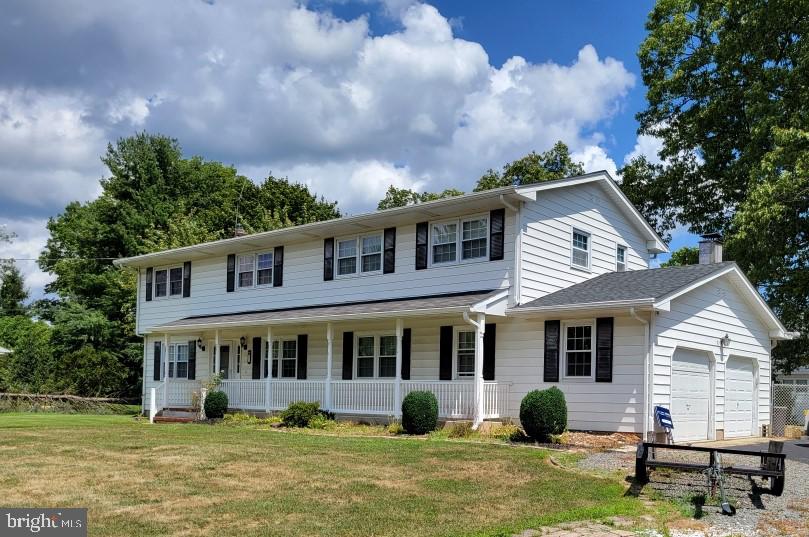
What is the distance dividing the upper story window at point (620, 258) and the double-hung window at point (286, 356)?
9.99 meters

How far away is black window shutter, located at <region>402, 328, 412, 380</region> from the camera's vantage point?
2175cm

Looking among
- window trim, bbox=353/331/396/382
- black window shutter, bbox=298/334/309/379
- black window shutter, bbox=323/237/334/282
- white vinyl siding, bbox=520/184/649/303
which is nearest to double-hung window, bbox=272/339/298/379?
black window shutter, bbox=298/334/309/379

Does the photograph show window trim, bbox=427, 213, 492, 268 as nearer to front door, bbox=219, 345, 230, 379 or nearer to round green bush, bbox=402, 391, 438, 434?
round green bush, bbox=402, 391, 438, 434

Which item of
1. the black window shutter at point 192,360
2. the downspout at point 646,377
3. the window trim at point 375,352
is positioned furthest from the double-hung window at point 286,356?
the downspout at point 646,377

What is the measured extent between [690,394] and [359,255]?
9762mm

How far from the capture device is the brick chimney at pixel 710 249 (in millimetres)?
22594

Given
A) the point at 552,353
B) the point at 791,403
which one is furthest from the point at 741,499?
the point at 791,403

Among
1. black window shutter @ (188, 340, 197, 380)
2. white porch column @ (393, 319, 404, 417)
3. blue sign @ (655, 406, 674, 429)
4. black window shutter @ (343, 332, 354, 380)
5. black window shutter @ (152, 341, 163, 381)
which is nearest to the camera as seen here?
blue sign @ (655, 406, 674, 429)

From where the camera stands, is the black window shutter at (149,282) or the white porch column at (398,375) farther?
the black window shutter at (149,282)

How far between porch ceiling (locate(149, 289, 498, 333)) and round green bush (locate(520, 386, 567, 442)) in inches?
106

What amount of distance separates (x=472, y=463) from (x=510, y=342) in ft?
24.0

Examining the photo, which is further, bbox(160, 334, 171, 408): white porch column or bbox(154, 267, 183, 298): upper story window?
bbox(154, 267, 183, 298): upper story window

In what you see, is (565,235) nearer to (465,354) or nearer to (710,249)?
(465,354)

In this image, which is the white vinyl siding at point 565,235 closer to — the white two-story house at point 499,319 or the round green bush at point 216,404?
the white two-story house at point 499,319
